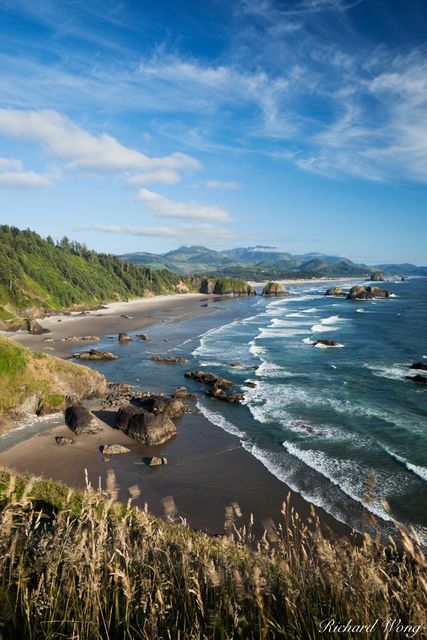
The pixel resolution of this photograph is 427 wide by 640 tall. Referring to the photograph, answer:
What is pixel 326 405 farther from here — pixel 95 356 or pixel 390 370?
pixel 95 356

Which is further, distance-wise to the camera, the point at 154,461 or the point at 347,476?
the point at 154,461

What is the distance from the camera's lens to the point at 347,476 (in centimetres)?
2306

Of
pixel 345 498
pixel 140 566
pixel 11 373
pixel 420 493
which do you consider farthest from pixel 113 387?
pixel 140 566

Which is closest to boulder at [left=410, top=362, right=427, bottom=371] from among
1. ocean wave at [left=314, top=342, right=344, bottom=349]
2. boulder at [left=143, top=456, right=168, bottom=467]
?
ocean wave at [left=314, top=342, right=344, bottom=349]

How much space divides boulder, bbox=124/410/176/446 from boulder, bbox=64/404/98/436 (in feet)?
8.61

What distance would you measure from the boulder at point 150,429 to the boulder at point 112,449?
5.81ft

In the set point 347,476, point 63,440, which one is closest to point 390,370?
point 347,476

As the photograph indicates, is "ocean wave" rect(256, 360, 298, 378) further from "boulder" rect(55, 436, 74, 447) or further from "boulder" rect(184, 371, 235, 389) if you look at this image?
"boulder" rect(55, 436, 74, 447)

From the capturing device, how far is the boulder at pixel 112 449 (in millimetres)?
26219

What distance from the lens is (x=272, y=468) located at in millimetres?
24266

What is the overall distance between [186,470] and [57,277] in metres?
112

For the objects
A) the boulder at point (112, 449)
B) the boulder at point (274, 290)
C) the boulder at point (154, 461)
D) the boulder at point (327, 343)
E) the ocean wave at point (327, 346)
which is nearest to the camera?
the boulder at point (154, 461)

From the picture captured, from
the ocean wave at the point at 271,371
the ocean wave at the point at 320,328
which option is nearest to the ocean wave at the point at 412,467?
the ocean wave at the point at 271,371

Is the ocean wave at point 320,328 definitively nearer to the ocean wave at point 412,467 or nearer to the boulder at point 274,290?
the ocean wave at point 412,467
